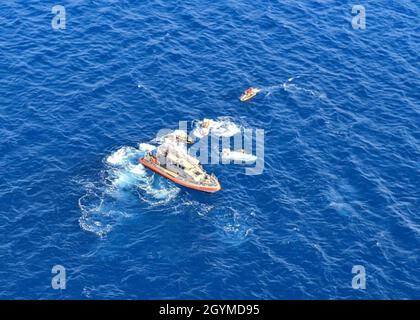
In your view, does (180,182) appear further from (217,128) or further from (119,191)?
(217,128)

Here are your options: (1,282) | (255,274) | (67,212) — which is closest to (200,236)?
(255,274)

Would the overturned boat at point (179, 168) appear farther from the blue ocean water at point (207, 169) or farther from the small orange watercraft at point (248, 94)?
the small orange watercraft at point (248, 94)

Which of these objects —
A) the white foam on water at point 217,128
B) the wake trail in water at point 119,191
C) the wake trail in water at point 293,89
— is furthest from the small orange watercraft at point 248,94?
the wake trail in water at point 119,191

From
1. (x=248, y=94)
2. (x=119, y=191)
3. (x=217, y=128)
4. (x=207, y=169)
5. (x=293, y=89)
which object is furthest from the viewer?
(x=293, y=89)

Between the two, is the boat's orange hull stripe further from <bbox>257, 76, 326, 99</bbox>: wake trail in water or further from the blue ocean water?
<bbox>257, 76, 326, 99</bbox>: wake trail in water

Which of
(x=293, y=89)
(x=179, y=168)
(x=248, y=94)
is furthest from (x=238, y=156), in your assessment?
(x=293, y=89)

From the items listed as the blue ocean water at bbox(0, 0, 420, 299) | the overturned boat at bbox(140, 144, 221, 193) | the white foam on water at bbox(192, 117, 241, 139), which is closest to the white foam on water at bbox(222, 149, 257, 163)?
the blue ocean water at bbox(0, 0, 420, 299)
